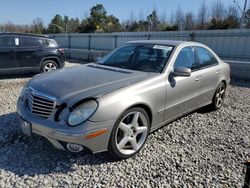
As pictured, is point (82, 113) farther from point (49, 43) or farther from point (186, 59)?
point (49, 43)

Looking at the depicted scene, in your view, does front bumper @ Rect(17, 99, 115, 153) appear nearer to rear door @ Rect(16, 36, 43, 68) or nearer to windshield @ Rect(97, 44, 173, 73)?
windshield @ Rect(97, 44, 173, 73)

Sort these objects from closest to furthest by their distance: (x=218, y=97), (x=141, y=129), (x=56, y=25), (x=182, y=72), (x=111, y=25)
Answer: (x=141, y=129) → (x=182, y=72) → (x=218, y=97) → (x=111, y=25) → (x=56, y=25)

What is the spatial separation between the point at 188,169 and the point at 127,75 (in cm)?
151

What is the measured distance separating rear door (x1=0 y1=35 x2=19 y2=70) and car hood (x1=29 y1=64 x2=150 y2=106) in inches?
191

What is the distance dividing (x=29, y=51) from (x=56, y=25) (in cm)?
4615

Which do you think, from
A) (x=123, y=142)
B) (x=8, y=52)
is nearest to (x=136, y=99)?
(x=123, y=142)

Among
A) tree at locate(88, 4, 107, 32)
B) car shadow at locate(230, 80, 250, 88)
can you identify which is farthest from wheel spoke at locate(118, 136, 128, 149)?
tree at locate(88, 4, 107, 32)

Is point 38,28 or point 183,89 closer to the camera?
point 183,89

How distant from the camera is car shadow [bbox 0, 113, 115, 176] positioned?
9.68ft

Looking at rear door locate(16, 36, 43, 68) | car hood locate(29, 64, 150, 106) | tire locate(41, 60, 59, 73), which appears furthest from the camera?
tire locate(41, 60, 59, 73)

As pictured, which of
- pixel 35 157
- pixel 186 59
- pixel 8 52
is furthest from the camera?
pixel 8 52

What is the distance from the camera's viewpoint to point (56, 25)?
5109 cm

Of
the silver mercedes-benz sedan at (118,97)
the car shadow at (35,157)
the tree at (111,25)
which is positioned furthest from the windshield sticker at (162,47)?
the tree at (111,25)

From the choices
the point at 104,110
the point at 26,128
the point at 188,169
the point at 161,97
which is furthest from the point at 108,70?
the point at 188,169
